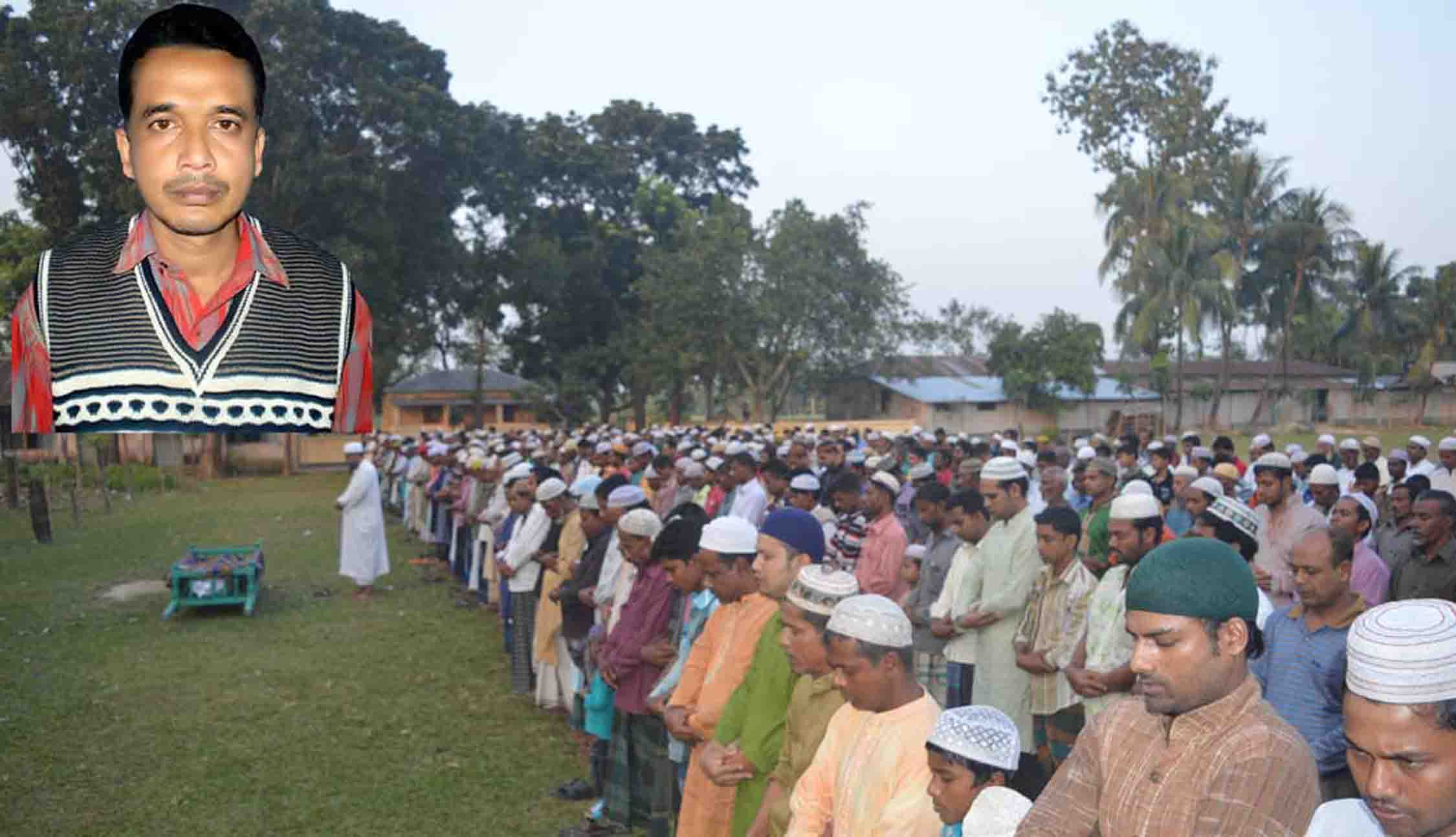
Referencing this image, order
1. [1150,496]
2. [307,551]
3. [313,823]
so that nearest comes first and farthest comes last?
[1150,496] < [313,823] < [307,551]

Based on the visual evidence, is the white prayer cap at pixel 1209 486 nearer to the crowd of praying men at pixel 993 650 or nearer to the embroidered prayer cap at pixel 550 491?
the crowd of praying men at pixel 993 650

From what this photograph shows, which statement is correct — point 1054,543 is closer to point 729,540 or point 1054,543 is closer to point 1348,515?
point 729,540

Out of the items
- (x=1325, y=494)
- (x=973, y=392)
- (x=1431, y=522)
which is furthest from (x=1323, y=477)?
(x=973, y=392)

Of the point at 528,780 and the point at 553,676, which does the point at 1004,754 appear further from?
the point at 553,676

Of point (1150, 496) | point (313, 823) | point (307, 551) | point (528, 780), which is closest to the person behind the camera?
point (1150, 496)

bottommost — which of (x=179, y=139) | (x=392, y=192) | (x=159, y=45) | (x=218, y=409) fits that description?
(x=218, y=409)

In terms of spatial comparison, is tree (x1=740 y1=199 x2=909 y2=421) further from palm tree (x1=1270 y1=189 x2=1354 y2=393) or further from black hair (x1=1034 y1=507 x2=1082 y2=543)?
black hair (x1=1034 y1=507 x2=1082 y2=543)

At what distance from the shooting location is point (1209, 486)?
6918 mm

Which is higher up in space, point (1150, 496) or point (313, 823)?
point (1150, 496)

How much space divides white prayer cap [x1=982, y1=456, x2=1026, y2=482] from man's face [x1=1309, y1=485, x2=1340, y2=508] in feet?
11.2

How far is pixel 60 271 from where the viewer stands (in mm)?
1393

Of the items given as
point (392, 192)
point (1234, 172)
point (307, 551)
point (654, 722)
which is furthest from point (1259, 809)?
point (1234, 172)

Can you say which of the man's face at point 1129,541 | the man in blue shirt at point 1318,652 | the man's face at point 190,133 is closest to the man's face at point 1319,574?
the man in blue shirt at point 1318,652

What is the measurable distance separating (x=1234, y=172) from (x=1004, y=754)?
34.2 metres
